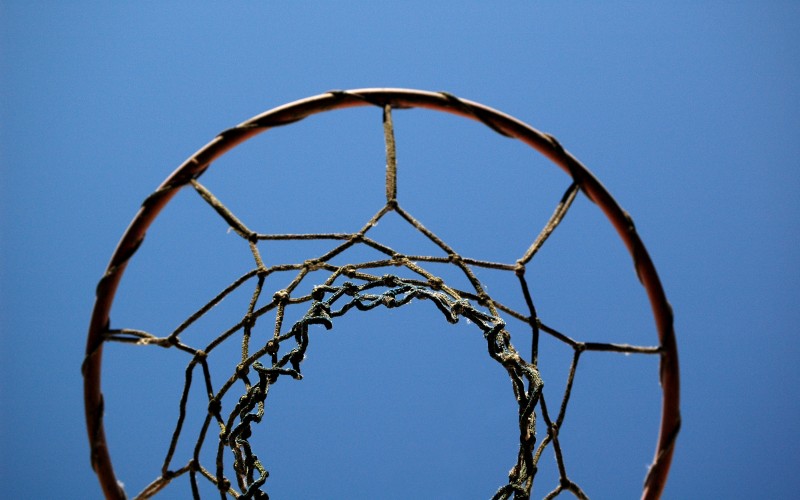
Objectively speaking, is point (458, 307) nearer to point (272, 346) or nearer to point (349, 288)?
point (349, 288)

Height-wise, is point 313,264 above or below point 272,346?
above

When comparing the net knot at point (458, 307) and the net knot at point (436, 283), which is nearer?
the net knot at point (458, 307)

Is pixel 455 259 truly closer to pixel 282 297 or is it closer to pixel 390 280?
pixel 390 280

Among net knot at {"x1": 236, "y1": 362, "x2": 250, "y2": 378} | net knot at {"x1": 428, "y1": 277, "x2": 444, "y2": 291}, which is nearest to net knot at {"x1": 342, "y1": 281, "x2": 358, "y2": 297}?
net knot at {"x1": 428, "y1": 277, "x2": 444, "y2": 291}

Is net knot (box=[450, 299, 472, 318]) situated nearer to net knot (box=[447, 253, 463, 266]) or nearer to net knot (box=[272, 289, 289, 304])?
net knot (box=[447, 253, 463, 266])

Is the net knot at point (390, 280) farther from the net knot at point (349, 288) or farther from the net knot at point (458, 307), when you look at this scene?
the net knot at point (458, 307)

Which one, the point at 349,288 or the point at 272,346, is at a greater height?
the point at 349,288

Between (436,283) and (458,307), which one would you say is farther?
(436,283)

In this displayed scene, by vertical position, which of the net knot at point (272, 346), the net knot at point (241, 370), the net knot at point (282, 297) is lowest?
the net knot at point (241, 370)

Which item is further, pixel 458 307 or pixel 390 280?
pixel 390 280

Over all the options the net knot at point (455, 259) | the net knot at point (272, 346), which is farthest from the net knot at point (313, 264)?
the net knot at point (455, 259)

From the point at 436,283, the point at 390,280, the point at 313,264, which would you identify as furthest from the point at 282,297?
the point at 436,283

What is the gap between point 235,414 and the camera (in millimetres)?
1523

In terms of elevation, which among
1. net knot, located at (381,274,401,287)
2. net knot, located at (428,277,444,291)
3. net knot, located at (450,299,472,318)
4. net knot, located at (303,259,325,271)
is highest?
net knot, located at (303,259,325,271)
